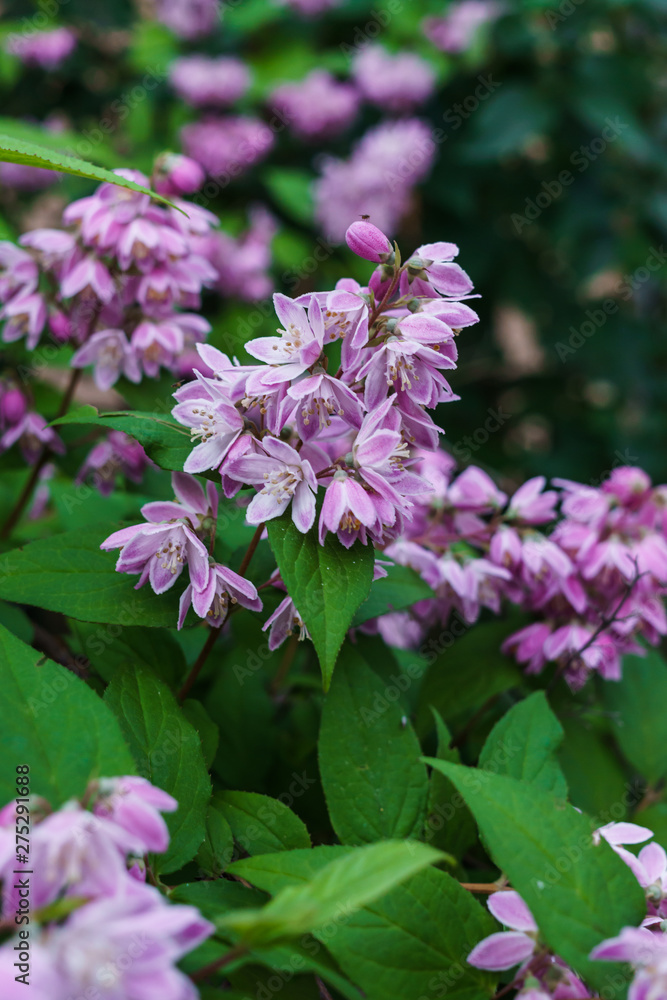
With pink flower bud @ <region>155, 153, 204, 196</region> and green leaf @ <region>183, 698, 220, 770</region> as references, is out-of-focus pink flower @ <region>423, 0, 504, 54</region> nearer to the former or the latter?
A: pink flower bud @ <region>155, 153, 204, 196</region>

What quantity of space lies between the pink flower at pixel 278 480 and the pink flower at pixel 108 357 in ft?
1.59

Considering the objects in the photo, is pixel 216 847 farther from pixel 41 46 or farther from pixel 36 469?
pixel 41 46

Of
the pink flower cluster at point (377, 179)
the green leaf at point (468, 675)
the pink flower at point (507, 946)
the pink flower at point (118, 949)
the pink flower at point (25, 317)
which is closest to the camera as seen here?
the pink flower at point (118, 949)

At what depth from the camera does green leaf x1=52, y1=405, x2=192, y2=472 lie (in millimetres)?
884

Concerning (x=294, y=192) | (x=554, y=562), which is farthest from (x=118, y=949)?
(x=294, y=192)

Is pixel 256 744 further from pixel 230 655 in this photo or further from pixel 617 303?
pixel 617 303

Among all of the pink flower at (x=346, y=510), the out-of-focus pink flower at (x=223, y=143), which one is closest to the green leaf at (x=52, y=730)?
the pink flower at (x=346, y=510)

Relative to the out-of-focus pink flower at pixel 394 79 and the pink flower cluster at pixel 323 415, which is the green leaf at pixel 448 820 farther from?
the out-of-focus pink flower at pixel 394 79

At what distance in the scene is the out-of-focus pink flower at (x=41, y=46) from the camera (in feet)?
9.86

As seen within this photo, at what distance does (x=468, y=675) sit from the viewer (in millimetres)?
1203

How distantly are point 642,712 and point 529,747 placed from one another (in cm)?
44

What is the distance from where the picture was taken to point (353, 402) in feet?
2.77

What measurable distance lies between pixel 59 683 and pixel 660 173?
3227mm

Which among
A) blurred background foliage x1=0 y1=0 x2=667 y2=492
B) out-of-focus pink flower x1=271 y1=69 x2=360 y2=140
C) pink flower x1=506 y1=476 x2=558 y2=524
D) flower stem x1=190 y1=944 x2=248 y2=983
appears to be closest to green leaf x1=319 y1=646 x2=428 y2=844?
flower stem x1=190 y1=944 x2=248 y2=983
